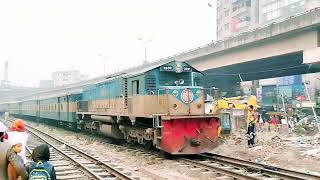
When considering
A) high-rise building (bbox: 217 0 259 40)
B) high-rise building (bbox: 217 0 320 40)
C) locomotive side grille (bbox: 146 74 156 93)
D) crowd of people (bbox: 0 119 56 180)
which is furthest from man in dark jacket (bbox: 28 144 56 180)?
high-rise building (bbox: 217 0 259 40)

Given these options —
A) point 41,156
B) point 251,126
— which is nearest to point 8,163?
point 41,156

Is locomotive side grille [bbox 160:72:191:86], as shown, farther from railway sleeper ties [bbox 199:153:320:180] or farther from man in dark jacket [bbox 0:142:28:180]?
man in dark jacket [bbox 0:142:28:180]

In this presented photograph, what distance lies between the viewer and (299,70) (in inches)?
1484

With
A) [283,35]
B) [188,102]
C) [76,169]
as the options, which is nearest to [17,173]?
[76,169]

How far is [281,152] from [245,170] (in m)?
4.31

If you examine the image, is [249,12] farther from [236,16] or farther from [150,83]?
[150,83]

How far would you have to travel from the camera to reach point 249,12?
278 ft

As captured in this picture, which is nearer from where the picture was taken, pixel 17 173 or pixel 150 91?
pixel 17 173

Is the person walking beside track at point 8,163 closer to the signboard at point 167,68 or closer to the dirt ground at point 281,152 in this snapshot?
the dirt ground at point 281,152

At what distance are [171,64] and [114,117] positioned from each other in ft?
13.7

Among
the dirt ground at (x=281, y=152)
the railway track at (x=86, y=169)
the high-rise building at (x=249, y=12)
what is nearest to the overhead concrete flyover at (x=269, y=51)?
the dirt ground at (x=281, y=152)

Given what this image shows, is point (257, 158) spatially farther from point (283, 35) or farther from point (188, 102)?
point (283, 35)

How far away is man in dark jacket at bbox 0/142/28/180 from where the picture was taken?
4.69 metres

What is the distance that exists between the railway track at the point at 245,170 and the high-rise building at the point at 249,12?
60.2m
